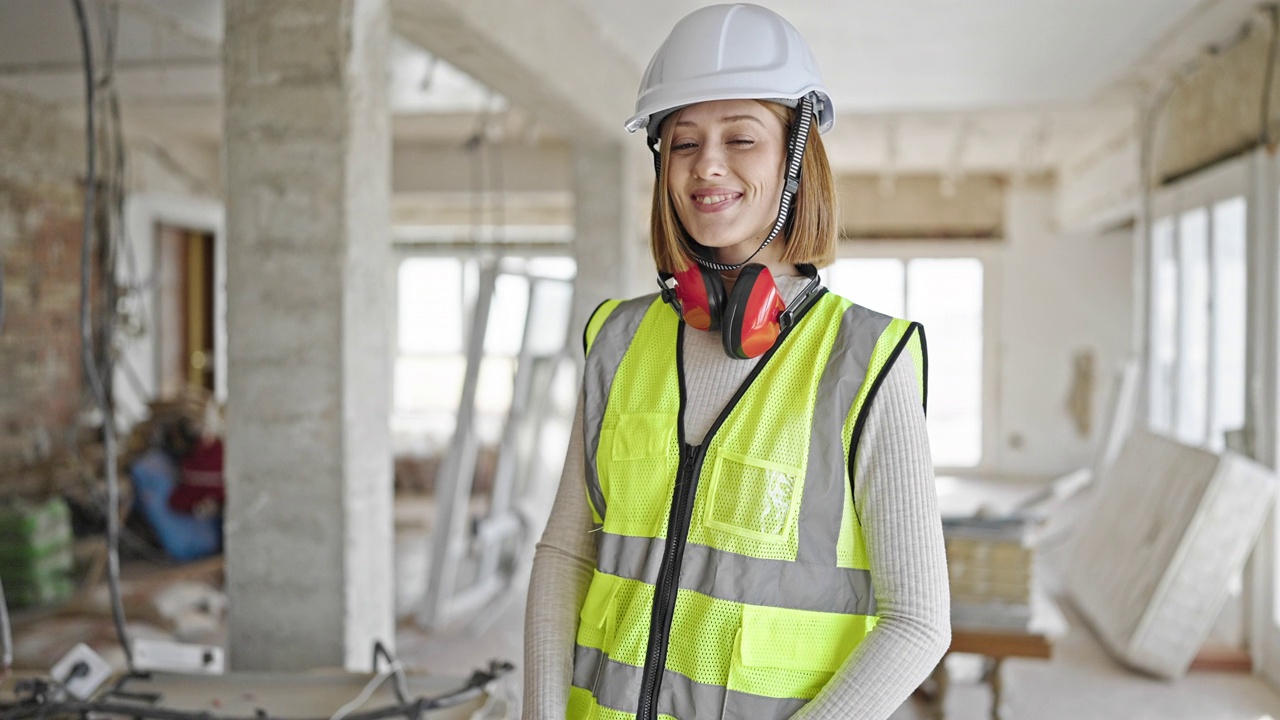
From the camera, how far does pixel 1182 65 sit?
541cm

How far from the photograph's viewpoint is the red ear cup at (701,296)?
1.28 meters

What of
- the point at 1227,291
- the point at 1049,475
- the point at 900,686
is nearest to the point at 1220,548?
the point at 1227,291

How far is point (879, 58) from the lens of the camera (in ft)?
17.1

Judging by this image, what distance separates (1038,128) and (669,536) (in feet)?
24.3

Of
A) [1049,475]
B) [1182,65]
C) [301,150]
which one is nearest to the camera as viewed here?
[301,150]

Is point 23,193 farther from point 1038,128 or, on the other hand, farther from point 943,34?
point 1038,128

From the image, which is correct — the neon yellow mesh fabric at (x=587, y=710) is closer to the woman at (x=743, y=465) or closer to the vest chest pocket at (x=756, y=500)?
the woman at (x=743, y=465)

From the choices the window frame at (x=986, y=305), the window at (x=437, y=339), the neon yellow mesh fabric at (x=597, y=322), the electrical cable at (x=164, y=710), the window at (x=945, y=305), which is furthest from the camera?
the window at (x=437, y=339)

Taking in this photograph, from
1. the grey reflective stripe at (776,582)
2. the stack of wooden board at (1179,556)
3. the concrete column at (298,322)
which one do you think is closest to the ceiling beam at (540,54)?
the concrete column at (298,322)

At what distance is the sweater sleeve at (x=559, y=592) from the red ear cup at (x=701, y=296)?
0.21 metres

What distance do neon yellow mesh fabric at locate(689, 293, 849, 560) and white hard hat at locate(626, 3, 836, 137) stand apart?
0.30m

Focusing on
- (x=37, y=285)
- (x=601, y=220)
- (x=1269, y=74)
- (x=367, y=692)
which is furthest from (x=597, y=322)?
(x=37, y=285)

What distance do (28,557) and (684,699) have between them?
16.0ft

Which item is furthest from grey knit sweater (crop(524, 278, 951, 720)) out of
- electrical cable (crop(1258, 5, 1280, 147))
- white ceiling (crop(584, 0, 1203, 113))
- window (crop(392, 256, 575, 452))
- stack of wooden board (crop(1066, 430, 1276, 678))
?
window (crop(392, 256, 575, 452))
